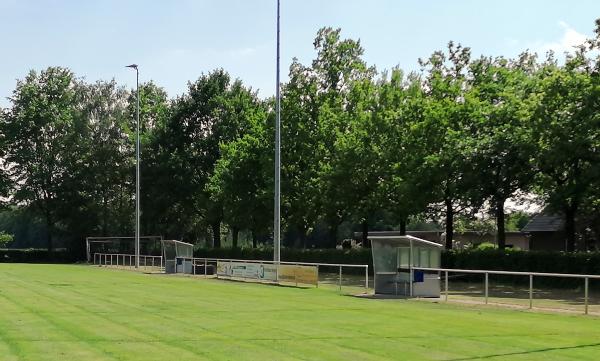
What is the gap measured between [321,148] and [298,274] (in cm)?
2405

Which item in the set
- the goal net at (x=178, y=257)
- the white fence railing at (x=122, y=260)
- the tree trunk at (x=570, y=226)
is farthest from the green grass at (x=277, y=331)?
the white fence railing at (x=122, y=260)

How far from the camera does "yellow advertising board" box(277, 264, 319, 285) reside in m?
32.6

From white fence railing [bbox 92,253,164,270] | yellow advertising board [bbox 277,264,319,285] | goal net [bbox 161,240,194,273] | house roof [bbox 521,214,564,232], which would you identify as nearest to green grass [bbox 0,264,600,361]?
yellow advertising board [bbox 277,264,319,285]

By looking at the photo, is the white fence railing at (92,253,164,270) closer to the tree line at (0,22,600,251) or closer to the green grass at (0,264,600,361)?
the tree line at (0,22,600,251)

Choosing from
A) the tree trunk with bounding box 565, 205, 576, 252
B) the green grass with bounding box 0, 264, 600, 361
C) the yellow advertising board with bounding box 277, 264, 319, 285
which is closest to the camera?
the green grass with bounding box 0, 264, 600, 361

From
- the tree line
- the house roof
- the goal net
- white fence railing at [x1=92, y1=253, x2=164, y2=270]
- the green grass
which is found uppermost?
the tree line

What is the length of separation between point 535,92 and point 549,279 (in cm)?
1192

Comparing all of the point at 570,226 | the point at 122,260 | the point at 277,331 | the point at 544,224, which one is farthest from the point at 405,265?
the point at 122,260

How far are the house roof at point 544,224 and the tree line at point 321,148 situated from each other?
12.3ft

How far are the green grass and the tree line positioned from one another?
1717 centimetres

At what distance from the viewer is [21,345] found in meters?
12.1

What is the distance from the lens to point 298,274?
33250 mm

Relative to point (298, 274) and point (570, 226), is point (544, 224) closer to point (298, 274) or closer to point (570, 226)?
point (570, 226)

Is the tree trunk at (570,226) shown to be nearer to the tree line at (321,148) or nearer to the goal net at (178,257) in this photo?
the tree line at (321,148)
